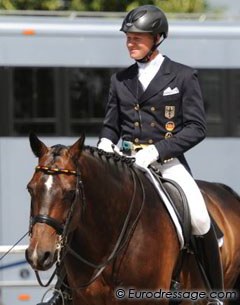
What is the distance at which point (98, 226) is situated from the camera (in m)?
5.23

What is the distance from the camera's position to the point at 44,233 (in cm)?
470

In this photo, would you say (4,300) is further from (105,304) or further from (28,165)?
(105,304)

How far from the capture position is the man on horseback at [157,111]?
5707 mm

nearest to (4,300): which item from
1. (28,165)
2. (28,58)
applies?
(28,165)

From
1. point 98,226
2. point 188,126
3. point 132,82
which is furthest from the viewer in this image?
point 132,82

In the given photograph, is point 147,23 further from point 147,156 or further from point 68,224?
point 68,224

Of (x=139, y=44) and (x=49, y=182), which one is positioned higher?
(x=139, y=44)

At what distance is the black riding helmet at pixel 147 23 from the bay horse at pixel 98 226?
2.80 feet

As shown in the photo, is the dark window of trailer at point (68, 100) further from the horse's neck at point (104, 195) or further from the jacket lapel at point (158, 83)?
the horse's neck at point (104, 195)

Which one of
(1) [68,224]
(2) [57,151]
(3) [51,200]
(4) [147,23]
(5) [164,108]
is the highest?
(4) [147,23]

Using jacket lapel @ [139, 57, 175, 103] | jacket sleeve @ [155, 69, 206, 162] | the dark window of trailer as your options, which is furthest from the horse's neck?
the dark window of trailer

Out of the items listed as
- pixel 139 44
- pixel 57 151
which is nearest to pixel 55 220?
pixel 57 151

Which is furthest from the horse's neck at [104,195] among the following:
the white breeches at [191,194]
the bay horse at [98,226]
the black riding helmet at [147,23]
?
the black riding helmet at [147,23]

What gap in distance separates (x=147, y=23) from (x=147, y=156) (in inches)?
34.6
